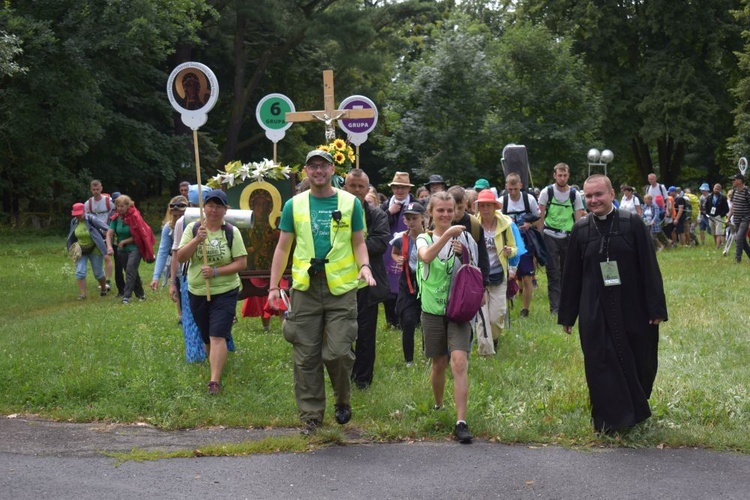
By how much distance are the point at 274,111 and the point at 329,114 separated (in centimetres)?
84

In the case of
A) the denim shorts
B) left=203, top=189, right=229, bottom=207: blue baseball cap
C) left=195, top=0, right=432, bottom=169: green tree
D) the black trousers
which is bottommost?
the black trousers

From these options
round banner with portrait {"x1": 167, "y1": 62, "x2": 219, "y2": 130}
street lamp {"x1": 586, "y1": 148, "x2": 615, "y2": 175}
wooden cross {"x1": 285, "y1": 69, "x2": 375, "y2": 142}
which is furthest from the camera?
street lamp {"x1": 586, "y1": 148, "x2": 615, "y2": 175}

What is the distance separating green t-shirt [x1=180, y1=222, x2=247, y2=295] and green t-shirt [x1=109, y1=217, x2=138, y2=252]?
8437mm

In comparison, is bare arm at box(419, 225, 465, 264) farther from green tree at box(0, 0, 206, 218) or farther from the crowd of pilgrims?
green tree at box(0, 0, 206, 218)

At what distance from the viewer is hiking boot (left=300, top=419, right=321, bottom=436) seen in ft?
25.2

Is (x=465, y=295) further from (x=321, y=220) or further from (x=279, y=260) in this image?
(x=279, y=260)

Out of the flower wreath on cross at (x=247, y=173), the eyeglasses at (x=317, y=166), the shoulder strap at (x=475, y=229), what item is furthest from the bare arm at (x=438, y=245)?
the flower wreath on cross at (x=247, y=173)

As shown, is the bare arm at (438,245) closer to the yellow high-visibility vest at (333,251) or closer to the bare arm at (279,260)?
the yellow high-visibility vest at (333,251)

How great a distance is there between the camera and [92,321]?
Answer: 1388 cm

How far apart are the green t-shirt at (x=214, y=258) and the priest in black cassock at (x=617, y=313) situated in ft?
10.7

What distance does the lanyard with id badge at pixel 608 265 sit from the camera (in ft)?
24.7

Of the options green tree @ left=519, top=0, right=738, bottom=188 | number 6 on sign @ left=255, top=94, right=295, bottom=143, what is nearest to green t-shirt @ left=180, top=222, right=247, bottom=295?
number 6 on sign @ left=255, top=94, right=295, bottom=143

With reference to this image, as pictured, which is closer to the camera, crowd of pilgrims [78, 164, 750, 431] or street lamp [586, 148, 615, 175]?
crowd of pilgrims [78, 164, 750, 431]

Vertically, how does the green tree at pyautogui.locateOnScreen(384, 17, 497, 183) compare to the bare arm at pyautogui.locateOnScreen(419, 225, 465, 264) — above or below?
above
